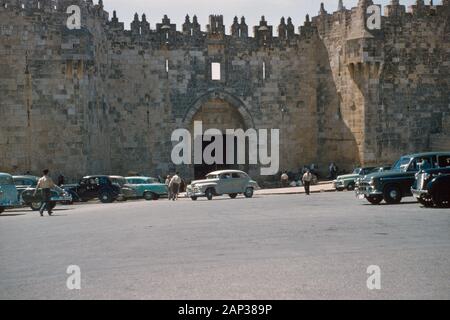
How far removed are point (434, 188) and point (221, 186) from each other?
418 inches

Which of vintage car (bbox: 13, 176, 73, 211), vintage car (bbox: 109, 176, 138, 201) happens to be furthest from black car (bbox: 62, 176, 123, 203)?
vintage car (bbox: 13, 176, 73, 211)

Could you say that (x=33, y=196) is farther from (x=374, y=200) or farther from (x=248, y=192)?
(x=374, y=200)

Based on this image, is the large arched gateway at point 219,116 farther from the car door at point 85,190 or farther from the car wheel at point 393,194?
the car wheel at point 393,194

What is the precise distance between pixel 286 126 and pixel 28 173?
12863mm

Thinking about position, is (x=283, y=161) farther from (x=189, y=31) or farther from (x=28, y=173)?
(x=28, y=173)

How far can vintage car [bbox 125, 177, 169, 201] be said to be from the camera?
96.4 feet

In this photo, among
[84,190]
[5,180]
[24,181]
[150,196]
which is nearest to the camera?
[5,180]

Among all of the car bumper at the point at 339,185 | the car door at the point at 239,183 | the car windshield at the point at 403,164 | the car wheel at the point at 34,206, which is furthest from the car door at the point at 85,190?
the car windshield at the point at 403,164

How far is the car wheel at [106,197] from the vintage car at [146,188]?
55.5 inches

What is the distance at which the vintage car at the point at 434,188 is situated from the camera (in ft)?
60.4

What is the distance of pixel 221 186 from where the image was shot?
27562 mm

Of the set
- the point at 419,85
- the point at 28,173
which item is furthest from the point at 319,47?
the point at 28,173

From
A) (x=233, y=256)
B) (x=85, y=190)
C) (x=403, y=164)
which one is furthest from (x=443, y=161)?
(x=85, y=190)

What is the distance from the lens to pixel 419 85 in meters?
34.8
